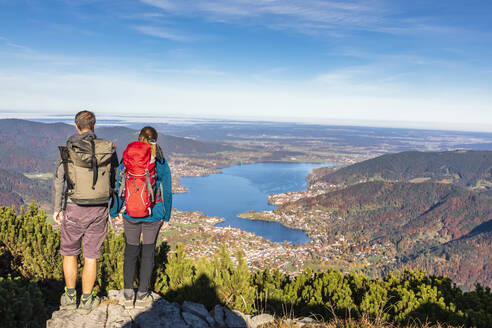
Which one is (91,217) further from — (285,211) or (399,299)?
(285,211)

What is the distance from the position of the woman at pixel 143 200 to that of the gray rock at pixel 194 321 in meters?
0.91

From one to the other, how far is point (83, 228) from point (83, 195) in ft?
2.34

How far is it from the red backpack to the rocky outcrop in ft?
6.94

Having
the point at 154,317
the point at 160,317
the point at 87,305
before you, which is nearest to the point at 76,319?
the point at 87,305

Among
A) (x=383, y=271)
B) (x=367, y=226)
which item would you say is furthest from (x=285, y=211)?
(x=383, y=271)

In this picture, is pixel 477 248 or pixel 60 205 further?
pixel 477 248

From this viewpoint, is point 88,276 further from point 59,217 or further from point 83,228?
point 59,217

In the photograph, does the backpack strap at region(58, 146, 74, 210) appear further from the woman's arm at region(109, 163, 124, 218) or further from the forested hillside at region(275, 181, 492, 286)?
the forested hillside at region(275, 181, 492, 286)

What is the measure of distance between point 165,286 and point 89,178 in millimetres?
4498

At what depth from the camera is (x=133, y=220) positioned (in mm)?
6324

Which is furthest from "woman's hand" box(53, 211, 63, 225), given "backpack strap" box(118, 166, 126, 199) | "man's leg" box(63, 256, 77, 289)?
"backpack strap" box(118, 166, 126, 199)

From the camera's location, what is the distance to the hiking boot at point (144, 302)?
22.1 ft

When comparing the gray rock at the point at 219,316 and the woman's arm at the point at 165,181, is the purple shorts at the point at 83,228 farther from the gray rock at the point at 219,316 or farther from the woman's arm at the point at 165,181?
the gray rock at the point at 219,316

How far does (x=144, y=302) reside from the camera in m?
6.81
